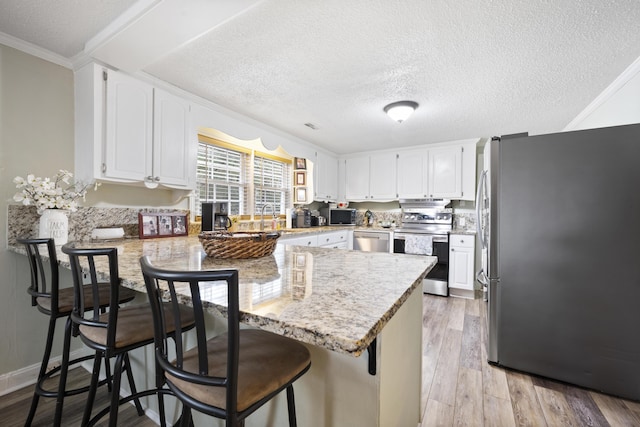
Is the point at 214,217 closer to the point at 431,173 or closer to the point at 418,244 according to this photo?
the point at 418,244

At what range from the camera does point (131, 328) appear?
44.7 inches

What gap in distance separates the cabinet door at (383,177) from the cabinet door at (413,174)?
10 cm

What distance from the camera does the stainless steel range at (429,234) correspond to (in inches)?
157

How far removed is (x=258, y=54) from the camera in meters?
1.96

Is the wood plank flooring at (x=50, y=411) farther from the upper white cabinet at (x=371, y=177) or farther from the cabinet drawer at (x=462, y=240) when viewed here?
the upper white cabinet at (x=371, y=177)

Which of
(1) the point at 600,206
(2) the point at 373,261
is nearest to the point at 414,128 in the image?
(1) the point at 600,206

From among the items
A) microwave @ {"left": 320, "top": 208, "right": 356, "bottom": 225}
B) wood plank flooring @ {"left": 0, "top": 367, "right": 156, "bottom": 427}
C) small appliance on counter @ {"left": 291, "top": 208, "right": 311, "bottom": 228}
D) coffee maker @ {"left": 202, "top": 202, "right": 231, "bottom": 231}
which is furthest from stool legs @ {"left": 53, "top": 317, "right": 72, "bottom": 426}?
microwave @ {"left": 320, "top": 208, "right": 356, "bottom": 225}

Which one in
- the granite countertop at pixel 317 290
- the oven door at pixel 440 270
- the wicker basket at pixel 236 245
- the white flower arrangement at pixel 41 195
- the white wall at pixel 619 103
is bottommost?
the oven door at pixel 440 270

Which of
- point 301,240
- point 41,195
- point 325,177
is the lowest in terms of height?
point 301,240

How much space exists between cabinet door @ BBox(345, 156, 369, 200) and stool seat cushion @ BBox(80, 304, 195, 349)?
403 cm

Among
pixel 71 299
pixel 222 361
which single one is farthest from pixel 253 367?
pixel 71 299

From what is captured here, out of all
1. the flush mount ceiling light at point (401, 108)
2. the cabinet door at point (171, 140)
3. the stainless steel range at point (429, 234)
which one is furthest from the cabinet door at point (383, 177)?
the cabinet door at point (171, 140)

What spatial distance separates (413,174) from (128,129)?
12.5ft

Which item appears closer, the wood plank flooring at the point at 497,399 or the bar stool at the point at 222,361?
the bar stool at the point at 222,361
